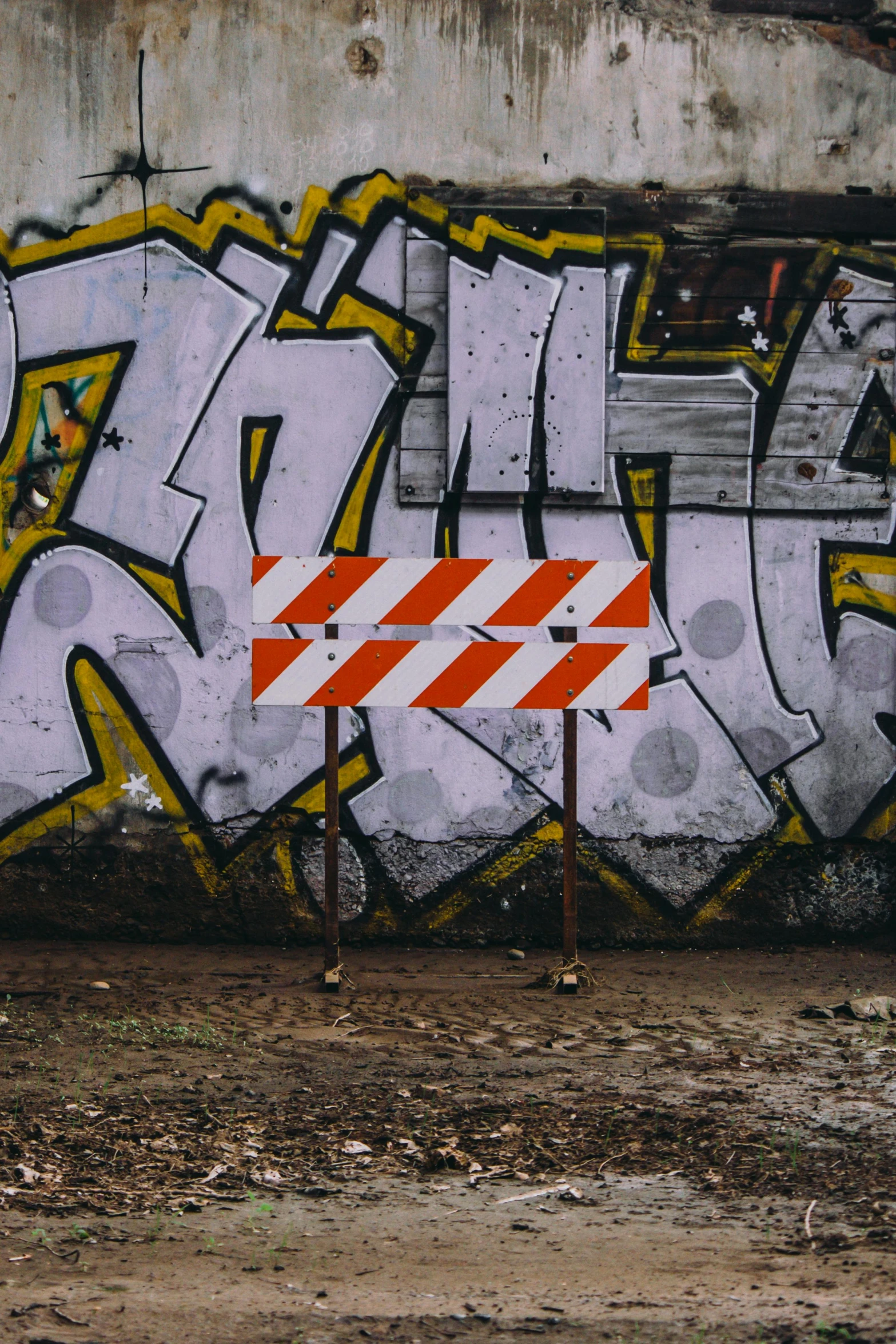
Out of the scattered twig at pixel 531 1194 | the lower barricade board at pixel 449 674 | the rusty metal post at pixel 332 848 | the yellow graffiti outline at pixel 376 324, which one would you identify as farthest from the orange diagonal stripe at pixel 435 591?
the scattered twig at pixel 531 1194

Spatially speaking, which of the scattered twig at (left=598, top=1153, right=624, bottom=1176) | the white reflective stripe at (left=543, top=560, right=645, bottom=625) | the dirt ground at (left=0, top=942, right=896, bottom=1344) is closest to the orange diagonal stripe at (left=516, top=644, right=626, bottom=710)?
the white reflective stripe at (left=543, top=560, right=645, bottom=625)

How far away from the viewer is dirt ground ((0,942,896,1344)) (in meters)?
2.71

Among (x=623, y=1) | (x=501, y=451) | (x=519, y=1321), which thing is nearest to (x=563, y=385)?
(x=501, y=451)

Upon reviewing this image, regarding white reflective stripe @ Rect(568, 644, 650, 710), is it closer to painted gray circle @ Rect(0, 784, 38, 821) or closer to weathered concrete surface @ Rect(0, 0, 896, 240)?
weathered concrete surface @ Rect(0, 0, 896, 240)

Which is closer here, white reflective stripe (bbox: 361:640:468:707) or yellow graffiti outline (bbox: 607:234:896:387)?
white reflective stripe (bbox: 361:640:468:707)

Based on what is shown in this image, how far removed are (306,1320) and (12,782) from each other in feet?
12.2

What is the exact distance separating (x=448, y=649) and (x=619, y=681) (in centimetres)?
66

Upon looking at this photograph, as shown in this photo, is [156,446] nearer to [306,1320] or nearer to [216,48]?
[216,48]

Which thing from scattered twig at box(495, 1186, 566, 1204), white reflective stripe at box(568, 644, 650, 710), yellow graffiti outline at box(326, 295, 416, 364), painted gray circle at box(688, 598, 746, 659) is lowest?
scattered twig at box(495, 1186, 566, 1204)

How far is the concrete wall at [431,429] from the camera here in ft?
19.1

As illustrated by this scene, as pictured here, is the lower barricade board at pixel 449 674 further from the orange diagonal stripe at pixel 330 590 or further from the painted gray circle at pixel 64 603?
the painted gray circle at pixel 64 603

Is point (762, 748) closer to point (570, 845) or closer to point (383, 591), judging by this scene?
point (570, 845)

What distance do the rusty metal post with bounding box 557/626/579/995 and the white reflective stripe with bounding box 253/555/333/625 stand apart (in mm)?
1000

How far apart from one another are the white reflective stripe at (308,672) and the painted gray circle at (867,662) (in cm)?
222
